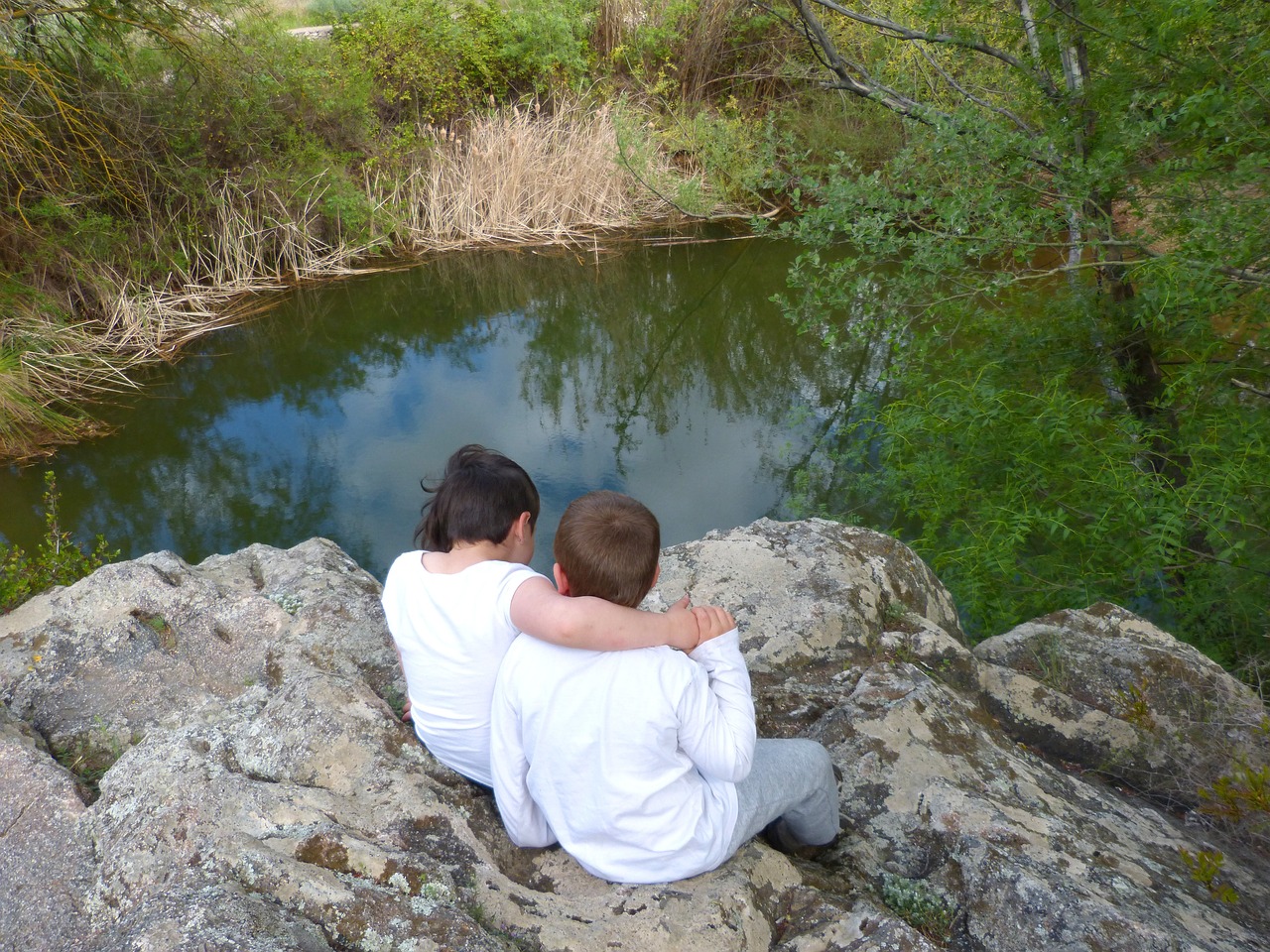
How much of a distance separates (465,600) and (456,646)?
0.33 ft

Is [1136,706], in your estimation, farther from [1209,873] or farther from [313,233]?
A: [313,233]

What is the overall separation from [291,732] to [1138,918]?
5.36 feet

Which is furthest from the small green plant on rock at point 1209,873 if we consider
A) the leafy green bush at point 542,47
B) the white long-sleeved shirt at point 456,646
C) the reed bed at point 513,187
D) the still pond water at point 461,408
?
the leafy green bush at point 542,47

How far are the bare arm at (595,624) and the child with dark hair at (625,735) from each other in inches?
1.0

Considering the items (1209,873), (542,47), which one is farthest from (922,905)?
(542,47)

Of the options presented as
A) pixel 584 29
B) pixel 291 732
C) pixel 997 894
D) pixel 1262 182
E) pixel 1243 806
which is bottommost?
pixel 1243 806

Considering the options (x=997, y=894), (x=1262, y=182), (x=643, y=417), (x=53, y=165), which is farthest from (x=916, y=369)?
(x=53, y=165)

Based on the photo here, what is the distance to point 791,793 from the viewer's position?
172cm

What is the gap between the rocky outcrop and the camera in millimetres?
1465

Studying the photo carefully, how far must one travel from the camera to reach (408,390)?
7.39 m

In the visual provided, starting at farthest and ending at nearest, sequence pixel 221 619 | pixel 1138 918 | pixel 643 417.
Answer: pixel 643 417 → pixel 221 619 → pixel 1138 918

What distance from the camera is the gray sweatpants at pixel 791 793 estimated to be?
5.44 ft

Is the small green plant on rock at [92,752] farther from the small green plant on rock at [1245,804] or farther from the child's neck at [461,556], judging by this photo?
the small green plant on rock at [1245,804]

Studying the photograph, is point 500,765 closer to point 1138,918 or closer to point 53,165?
point 1138,918
